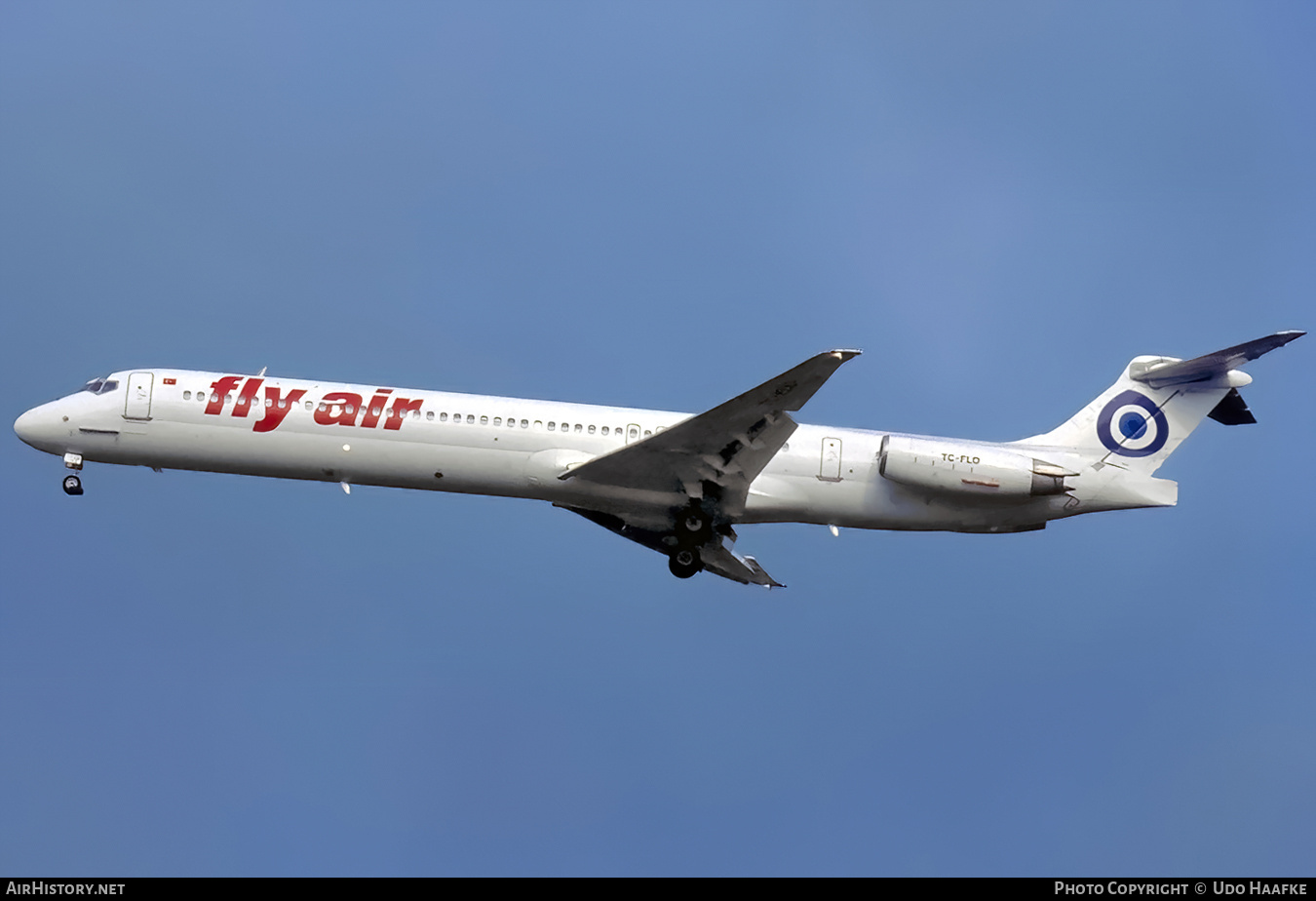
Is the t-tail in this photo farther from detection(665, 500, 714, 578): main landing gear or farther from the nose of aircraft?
the nose of aircraft

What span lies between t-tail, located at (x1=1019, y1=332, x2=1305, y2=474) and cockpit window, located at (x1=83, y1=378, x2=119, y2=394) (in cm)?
1769

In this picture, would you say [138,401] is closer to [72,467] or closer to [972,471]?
[72,467]

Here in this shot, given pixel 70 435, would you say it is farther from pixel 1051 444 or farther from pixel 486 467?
pixel 1051 444

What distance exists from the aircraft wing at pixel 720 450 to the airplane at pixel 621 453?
0.04 m

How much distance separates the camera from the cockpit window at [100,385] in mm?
27031

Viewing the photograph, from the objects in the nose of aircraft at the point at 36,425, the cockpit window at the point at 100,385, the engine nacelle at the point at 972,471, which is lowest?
the engine nacelle at the point at 972,471

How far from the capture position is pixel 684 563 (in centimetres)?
2759

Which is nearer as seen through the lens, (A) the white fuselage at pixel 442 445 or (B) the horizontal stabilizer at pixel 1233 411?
(A) the white fuselage at pixel 442 445

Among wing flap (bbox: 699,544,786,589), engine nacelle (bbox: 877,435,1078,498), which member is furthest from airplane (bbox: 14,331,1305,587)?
wing flap (bbox: 699,544,786,589)

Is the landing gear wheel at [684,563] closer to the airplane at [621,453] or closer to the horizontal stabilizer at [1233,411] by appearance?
the airplane at [621,453]

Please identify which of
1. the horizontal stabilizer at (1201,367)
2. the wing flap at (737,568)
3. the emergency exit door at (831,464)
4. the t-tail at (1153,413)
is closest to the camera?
the horizontal stabilizer at (1201,367)

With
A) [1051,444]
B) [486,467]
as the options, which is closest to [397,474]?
[486,467]

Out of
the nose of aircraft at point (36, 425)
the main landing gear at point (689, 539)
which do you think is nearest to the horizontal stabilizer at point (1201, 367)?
the main landing gear at point (689, 539)
